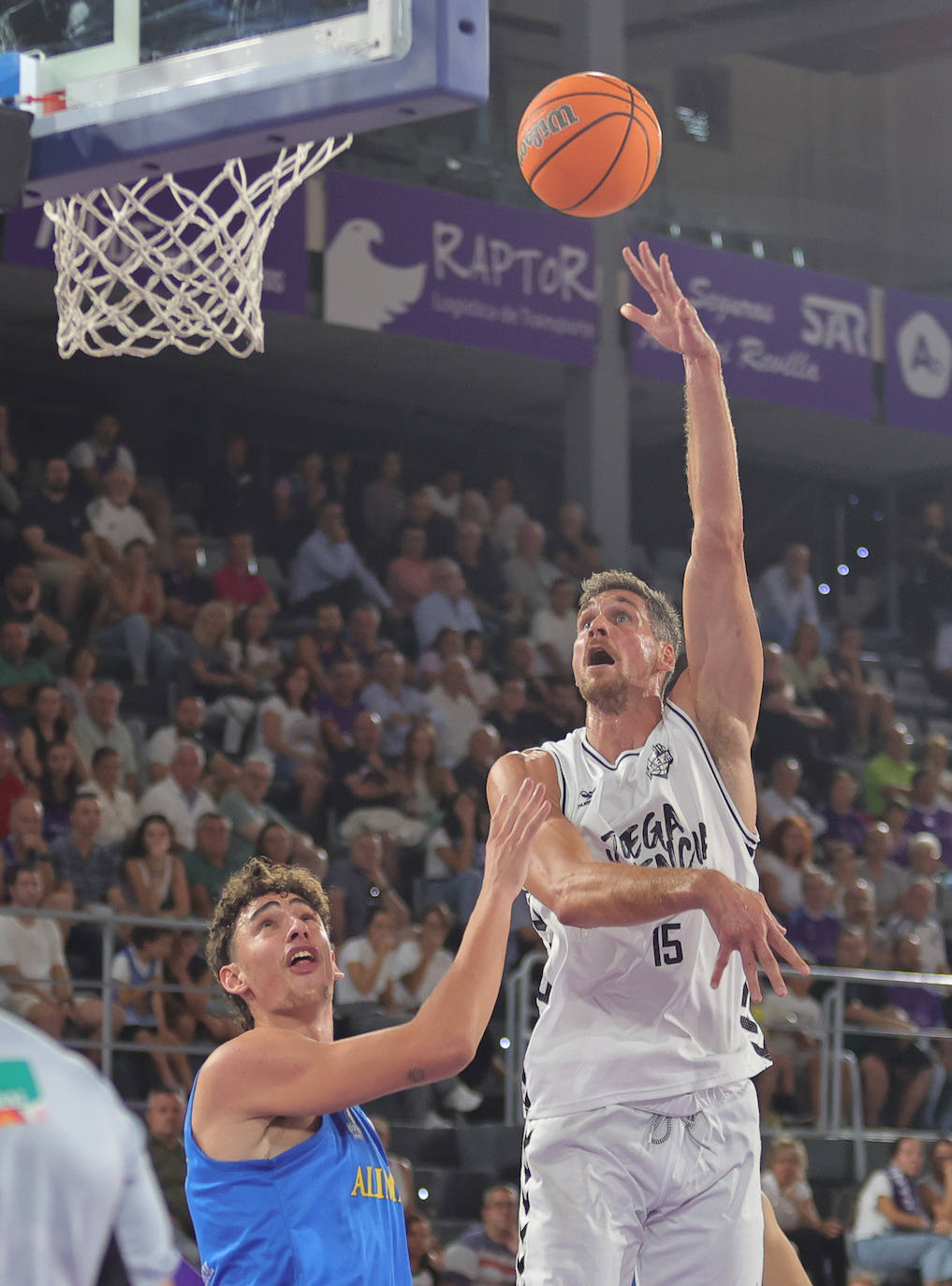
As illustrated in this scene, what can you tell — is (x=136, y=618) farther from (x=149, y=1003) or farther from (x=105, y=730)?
(x=149, y=1003)

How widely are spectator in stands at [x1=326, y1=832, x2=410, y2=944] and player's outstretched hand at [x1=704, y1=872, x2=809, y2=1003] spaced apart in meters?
5.37

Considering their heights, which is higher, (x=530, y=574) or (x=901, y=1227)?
(x=530, y=574)

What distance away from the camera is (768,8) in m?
Result: 15.7

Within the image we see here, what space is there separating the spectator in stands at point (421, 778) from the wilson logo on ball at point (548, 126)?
5315mm

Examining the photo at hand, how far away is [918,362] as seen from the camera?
1533 centimetres

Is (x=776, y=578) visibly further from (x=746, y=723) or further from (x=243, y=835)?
(x=746, y=723)

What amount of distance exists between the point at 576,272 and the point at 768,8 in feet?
13.6

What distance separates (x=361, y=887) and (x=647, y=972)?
16.8 feet

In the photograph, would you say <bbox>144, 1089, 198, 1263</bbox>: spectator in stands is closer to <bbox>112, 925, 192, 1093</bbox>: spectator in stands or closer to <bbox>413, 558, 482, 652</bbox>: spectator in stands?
<bbox>112, 925, 192, 1093</bbox>: spectator in stands

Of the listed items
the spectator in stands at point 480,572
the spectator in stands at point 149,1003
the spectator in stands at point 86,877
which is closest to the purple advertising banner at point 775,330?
the spectator in stands at point 480,572

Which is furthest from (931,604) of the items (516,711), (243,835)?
(243,835)

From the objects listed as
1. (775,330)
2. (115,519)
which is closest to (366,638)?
(115,519)

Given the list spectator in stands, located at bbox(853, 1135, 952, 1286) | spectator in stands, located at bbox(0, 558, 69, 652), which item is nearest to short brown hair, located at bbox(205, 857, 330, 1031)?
spectator in stands, located at bbox(0, 558, 69, 652)

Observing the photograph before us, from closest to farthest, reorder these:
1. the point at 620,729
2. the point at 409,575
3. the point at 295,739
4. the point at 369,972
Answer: the point at 620,729, the point at 369,972, the point at 295,739, the point at 409,575
